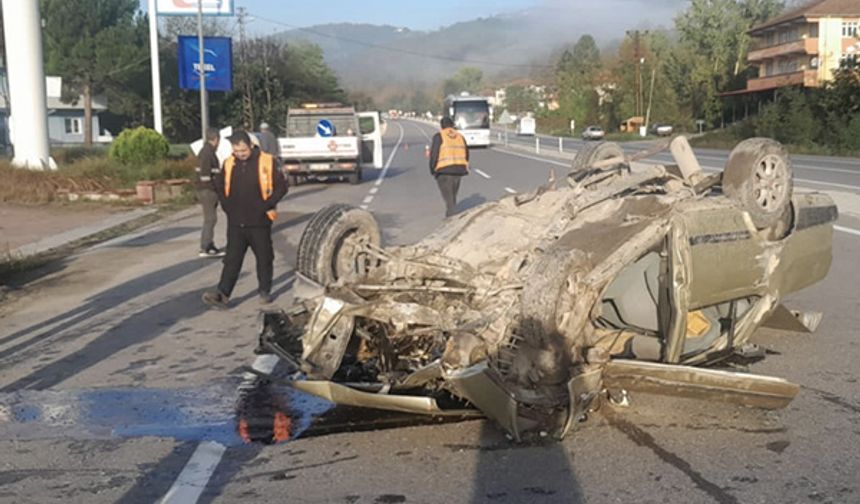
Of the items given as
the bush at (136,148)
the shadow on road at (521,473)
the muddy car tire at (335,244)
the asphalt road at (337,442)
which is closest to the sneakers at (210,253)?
the asphalt road at (337,442)

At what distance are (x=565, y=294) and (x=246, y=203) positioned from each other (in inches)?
198

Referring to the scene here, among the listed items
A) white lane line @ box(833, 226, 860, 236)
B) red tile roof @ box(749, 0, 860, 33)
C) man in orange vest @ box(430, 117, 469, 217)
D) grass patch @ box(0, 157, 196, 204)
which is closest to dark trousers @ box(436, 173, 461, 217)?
man in orange vest @ box(430, 117, 469, 217)

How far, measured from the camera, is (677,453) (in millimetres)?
5059

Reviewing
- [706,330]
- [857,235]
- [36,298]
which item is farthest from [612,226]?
[857,235]

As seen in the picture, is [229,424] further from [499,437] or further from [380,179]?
[380,179]

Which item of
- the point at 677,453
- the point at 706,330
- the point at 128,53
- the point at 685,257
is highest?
the point at 128,53

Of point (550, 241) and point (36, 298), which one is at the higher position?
point (550, 241)

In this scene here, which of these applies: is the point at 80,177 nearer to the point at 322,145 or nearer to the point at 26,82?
the point at 26,82

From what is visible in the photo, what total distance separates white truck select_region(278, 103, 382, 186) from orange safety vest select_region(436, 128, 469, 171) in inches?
523

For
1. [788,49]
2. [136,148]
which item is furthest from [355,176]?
[788,49]

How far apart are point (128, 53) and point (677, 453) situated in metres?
68.7

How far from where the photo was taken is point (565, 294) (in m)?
5.14

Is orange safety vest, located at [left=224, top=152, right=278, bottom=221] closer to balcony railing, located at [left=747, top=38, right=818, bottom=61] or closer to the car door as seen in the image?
the car door

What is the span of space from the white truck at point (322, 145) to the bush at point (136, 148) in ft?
11.5
